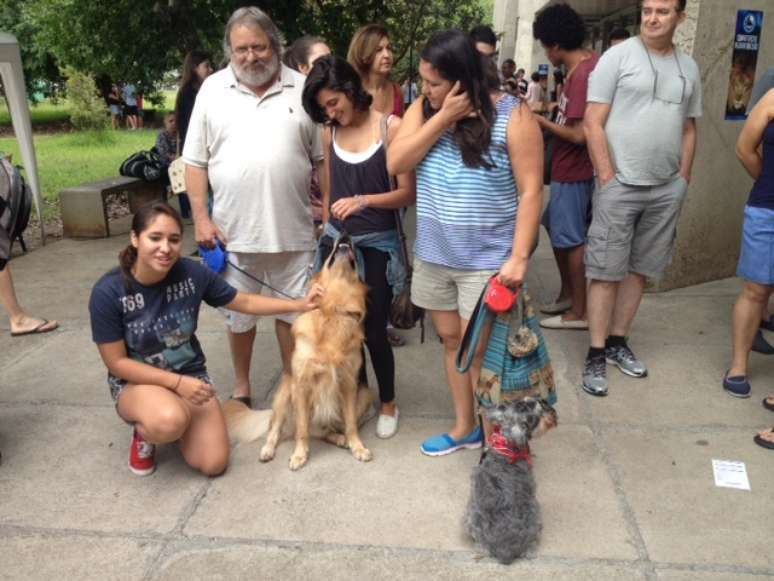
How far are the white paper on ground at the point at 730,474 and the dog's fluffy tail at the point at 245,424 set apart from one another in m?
2.20

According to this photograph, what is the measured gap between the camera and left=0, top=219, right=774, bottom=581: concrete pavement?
256 centimetres

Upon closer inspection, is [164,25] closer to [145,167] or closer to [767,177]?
[145,167]

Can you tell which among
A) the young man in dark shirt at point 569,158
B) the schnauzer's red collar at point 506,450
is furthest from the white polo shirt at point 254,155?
the young man in dark shirt at point 569,158

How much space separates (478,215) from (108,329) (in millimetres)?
1710

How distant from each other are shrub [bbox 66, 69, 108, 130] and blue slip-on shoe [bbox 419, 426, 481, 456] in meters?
17.2

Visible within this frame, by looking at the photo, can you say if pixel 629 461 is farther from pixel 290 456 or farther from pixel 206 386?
pixel 206 386

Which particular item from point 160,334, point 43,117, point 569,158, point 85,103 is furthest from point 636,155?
point 43,117

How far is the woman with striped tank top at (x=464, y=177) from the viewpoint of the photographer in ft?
8.45

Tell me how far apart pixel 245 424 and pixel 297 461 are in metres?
0.44

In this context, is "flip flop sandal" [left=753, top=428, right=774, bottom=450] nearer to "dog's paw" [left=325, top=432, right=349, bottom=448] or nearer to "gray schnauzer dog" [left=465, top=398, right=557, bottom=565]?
"gray schnauzer dog" [left=465, top=398, right=557, bottom=565]

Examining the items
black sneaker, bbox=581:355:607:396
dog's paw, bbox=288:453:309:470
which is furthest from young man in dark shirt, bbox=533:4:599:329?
dog's paw, bbox=288:453:309:470

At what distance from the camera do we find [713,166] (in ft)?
17.5

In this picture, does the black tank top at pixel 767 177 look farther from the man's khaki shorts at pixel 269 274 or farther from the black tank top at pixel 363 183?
the man's khaki shorts at pixel 269 274

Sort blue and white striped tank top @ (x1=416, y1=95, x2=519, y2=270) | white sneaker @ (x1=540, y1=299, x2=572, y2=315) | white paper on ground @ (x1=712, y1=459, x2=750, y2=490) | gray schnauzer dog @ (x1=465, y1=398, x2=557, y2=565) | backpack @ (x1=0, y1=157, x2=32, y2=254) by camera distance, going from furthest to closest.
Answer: white sneaker @ (x1=540, y1=299, x2=572, y2=315)
backpack @ (x1=0, y1=157, x2=32, y2=254)
white paper on ground @ (x1=712, y1=459, x2=750, y2=490)
blue and white striped tank top @ (x1=416, y1=95, x2=519, y2=270)
gray schnauzer dog @ (x1=465, y1=398, x2=557, y2=565)
